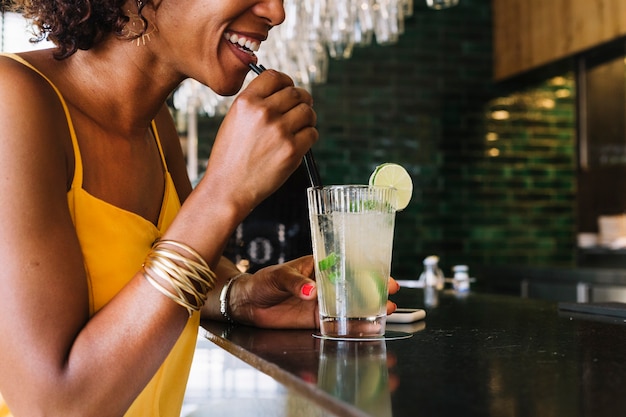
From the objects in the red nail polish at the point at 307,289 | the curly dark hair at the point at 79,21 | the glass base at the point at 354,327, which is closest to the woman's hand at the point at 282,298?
the red nail polish at the point at 307,289

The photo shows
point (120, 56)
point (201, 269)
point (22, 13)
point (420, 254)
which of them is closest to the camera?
point (201, 269)

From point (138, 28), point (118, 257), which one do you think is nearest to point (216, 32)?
point (138, 28)

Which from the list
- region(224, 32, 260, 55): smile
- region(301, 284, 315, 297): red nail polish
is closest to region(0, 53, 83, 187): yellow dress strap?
region(224, 32, 260, 55): smile

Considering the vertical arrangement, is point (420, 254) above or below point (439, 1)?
below

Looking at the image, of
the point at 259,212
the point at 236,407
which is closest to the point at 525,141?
the point at 259,212

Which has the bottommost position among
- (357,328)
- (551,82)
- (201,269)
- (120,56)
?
(357,328)

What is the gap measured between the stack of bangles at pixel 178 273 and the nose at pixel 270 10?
390 mm

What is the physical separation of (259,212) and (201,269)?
1809mm

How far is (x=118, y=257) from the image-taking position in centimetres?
122

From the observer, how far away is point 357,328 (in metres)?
1.15

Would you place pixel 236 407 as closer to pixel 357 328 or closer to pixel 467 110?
pixel 357 328

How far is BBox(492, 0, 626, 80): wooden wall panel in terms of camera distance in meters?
4.75

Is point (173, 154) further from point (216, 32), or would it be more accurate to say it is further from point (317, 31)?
point (317, 31)

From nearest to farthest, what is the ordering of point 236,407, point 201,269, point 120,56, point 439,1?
1. point 201,269
2. point 120,56
3. point 236,407
4. point 439,1
